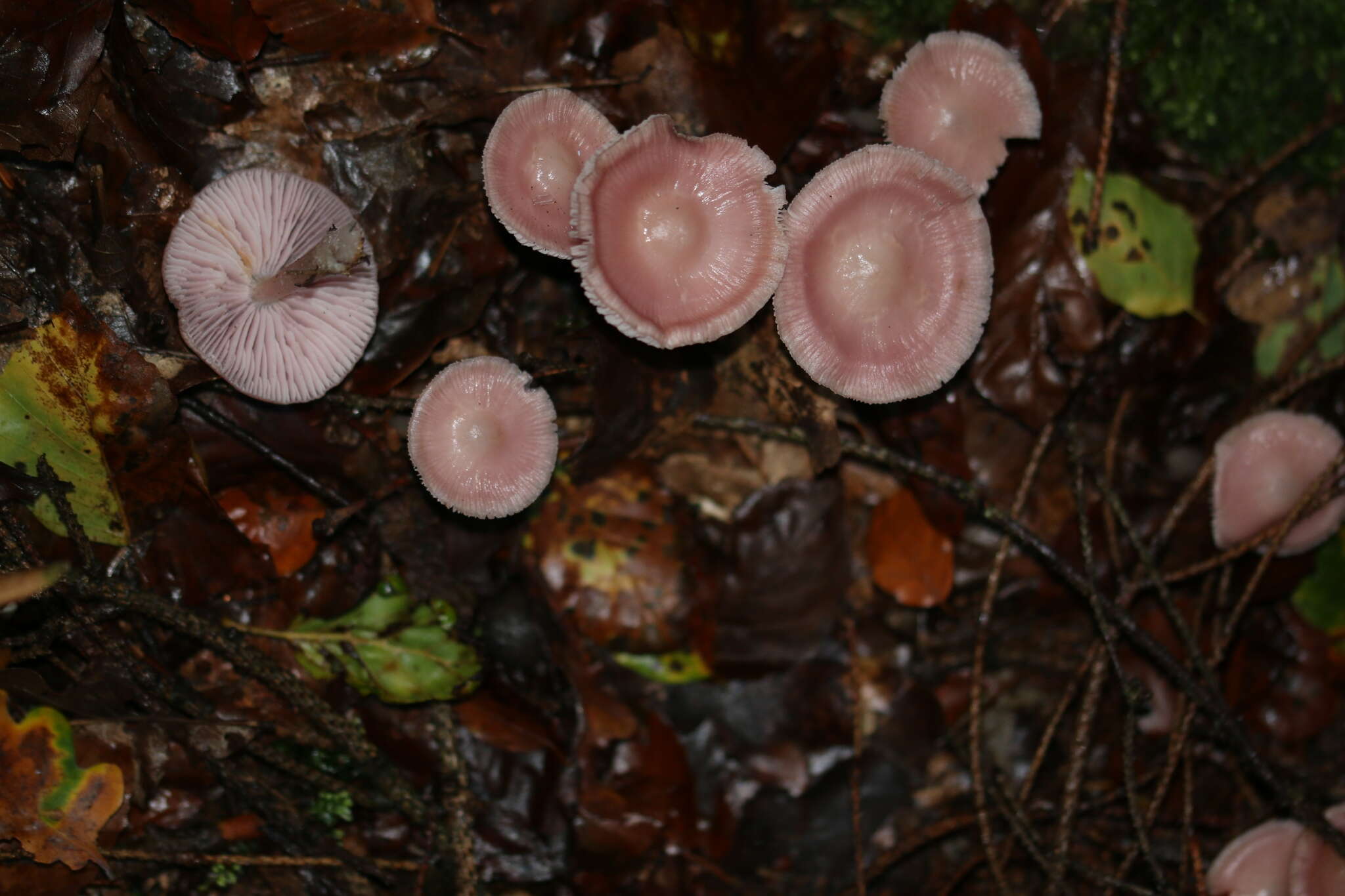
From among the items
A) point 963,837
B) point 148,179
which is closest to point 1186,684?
point 963,837

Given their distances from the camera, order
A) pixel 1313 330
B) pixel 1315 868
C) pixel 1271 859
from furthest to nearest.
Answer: pixel 1313 330
pixel 1271 859
pixel 1315 868

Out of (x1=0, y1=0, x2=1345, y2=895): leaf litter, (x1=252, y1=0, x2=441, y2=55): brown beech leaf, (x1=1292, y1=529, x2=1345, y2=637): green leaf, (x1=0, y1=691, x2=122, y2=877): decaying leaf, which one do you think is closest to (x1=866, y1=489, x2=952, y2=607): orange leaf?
(x1=0, y1=0, x2=1345, y2=895): leaf litter

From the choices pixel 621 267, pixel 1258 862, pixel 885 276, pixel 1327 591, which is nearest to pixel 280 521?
pixel 621 267

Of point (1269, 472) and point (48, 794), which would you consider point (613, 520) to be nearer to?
point (48, 794)

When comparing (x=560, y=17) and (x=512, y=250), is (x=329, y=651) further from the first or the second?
(x=560, y=17)

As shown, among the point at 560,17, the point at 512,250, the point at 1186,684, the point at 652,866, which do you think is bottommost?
the point at 652,866

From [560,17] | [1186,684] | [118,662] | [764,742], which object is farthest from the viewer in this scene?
[764,742]

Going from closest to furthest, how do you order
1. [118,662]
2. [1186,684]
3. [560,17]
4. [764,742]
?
[118,662] < [560,17] < [1186,684] < [764,742]
